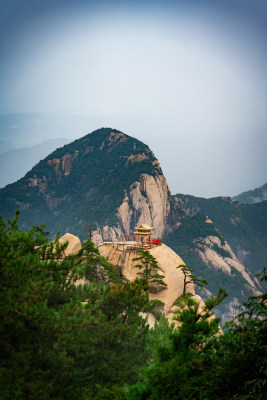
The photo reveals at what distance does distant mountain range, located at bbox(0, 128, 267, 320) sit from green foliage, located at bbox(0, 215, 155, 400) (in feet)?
218

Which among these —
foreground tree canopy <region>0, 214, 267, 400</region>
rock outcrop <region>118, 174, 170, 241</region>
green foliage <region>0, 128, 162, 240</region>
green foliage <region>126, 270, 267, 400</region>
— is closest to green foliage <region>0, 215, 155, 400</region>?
foreground tree canopy <region>0, 214, 267, 400</region>

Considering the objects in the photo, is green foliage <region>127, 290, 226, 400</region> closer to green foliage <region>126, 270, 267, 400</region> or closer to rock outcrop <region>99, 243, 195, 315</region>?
green foliage <region>126, 270, 267, 400</region>

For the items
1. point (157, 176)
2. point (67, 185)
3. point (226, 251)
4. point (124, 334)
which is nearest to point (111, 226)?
point (157, 176)

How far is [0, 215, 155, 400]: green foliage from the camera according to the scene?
27.1 ft

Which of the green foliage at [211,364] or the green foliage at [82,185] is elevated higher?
the green foliage at [82,185]

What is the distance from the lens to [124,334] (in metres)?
11.0

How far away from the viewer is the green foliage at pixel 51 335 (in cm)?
827

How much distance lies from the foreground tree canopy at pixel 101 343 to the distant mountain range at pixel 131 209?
6639 cm

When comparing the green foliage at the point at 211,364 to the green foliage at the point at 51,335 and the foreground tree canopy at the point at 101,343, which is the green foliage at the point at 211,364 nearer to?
the foreground tree canopy at the point at 101,343

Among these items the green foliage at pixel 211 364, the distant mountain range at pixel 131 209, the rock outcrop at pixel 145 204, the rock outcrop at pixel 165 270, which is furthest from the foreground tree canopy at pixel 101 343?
the rock outcrop at pixel 145 204

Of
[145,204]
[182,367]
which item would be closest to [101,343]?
[182,367]

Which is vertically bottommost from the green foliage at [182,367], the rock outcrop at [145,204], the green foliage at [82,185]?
the green foliage at [182,367]

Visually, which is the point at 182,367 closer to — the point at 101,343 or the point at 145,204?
the point at 101,343

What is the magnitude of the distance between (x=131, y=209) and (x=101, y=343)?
87.7 meters
